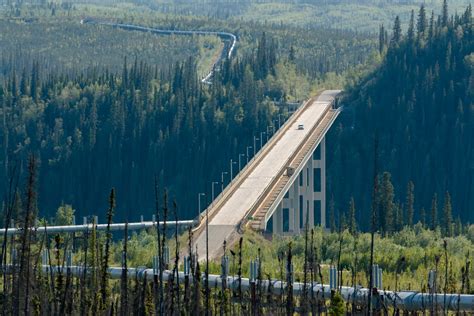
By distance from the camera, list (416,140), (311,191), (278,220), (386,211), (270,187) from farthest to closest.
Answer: (416,140) → (311,191) → (278,220) → (270,187) → (386,211)

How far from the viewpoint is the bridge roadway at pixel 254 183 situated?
133m

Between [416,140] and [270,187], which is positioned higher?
[416,140]

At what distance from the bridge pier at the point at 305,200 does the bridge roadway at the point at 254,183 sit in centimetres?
275

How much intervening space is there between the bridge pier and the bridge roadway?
2.75 m

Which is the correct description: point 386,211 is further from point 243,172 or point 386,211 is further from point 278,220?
point 243,172

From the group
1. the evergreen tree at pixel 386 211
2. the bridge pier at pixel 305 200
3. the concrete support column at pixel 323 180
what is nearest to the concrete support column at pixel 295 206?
the bridge pier at pixel 305 200

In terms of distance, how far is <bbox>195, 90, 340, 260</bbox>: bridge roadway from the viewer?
133 metres

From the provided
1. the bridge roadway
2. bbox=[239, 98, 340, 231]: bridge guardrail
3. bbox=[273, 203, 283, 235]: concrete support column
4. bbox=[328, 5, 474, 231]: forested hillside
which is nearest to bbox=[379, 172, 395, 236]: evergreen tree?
bbox=[239, 98, 340, 231]: bridge guardrail

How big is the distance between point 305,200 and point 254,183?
70.9 feet

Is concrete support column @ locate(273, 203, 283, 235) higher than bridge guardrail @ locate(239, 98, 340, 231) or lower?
lower

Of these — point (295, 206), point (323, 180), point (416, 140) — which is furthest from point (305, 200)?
point (416, 140)

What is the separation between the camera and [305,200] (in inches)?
6934

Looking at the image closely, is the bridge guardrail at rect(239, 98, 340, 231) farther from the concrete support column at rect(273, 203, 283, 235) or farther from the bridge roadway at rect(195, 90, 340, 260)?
the concrete support column at rect(273, 203, 283, 235)

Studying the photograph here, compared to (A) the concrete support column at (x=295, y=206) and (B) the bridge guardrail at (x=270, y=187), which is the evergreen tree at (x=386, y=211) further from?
(A) the concrete support column at (x=295, y=206)
